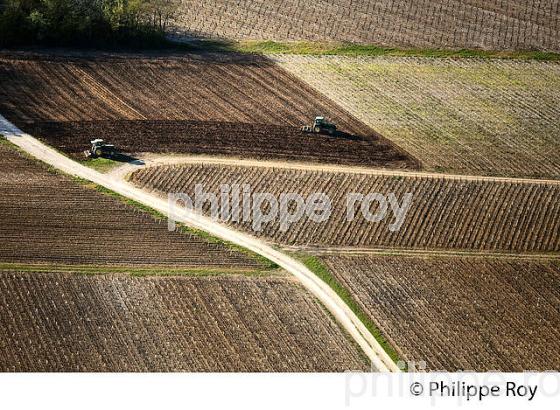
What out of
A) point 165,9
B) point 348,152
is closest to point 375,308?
point 348,152

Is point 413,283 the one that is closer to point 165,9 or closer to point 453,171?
point 453,171

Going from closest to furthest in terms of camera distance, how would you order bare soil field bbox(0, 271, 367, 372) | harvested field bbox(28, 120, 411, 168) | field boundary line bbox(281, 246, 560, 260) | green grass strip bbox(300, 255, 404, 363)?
bare soil field bbox(0, 271, 367, 372) < green grass strip bbox(300, 255, 404, 363) < field boundary line bbox(281, 246, 560, 260) < harvested field bbox(28, 120, 411, 168)

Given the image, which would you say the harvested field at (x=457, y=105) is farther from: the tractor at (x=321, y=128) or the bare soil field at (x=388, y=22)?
the bare soil field at (x=388, y=22)

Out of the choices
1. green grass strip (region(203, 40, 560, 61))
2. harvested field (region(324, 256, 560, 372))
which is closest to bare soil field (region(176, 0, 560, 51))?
green grass strip (region(203, 40, 560, 61))

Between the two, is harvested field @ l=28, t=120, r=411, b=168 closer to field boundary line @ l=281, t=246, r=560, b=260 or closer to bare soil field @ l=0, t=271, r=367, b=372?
field boundary line @ l=281, t=246, r=560, b=260

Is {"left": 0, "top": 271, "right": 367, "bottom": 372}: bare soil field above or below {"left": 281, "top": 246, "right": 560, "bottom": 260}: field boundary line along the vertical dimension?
below

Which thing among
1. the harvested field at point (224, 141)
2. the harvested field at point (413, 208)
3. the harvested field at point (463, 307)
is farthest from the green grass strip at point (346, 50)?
the harvested field at point (463, 307)

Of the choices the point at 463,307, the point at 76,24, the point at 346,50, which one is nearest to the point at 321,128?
the point at 346,50

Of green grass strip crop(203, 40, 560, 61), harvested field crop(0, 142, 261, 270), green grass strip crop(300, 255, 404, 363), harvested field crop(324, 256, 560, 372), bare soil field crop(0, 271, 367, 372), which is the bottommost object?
harvested field crop(0, 142, 261, 270)

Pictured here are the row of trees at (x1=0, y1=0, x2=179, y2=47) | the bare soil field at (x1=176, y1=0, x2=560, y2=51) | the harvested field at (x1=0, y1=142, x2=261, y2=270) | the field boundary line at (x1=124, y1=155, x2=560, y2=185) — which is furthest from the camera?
the bare soil field at (x1=176, y1=0, x2=560, y2=51)
